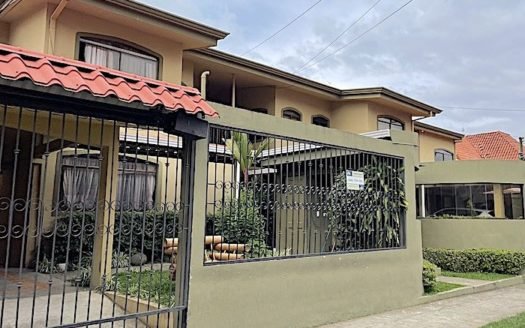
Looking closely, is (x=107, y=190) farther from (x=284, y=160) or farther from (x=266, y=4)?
(x=266, y=4)

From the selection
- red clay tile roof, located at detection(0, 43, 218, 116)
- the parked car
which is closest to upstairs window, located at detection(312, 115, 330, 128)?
the parked car

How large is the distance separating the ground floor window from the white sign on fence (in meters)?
10.0

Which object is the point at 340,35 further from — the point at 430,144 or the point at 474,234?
the point at 430,144

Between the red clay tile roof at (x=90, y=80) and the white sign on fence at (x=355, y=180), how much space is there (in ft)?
13.0

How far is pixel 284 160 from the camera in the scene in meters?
8.83

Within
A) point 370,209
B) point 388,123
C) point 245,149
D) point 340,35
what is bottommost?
point 370,209

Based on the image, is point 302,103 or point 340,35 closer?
point 340,35

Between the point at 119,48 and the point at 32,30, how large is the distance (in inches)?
84.7

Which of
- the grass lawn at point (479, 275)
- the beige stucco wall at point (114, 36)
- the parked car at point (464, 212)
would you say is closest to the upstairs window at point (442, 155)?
the parked car at point (464, 212)

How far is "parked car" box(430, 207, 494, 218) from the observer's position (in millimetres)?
16594

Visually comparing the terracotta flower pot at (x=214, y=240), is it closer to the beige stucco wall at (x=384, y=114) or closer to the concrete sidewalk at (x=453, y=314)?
the concrete sidewalk at (x=453, y=314)

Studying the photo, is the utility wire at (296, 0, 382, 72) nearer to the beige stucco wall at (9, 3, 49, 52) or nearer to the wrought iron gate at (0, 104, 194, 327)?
the wrought iron gate at (0, 104, 194, 327)

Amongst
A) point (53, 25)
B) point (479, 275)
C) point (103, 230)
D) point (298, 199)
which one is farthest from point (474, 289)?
point (53, 25)

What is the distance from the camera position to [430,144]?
26594mm
